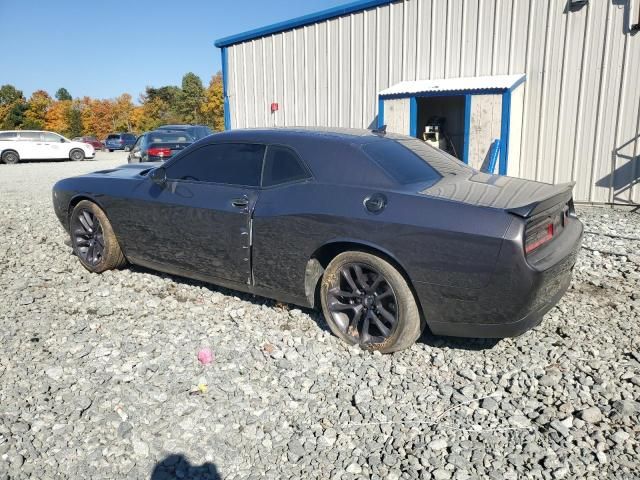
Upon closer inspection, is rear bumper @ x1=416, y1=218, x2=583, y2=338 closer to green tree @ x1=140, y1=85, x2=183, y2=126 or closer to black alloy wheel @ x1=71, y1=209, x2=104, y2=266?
black alloy wheel @ x1=71, y1=209, x2=104, y2=266

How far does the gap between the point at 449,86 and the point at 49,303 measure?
23.9 ft

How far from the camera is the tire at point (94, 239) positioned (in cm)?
529

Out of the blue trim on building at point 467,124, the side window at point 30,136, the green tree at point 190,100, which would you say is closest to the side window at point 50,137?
the side window at point 30,136

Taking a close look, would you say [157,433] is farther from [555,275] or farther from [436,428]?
[555,275]

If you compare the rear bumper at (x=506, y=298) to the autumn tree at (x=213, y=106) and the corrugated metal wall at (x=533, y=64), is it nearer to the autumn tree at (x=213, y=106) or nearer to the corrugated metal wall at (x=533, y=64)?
the corrugated metal wall at (x=533, y=64)

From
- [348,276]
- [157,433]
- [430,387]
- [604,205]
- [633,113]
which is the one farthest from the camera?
[604,205]

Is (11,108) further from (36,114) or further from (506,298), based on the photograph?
(506,298)

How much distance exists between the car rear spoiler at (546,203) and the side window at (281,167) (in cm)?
155

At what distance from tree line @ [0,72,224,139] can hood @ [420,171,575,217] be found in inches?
2615

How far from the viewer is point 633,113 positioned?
8.20 meters

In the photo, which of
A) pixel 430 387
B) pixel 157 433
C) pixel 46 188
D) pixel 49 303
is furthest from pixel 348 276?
pixel 46 188

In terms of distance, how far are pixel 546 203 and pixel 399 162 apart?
3.49 ft

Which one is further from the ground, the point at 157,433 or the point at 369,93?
the point at 369,93

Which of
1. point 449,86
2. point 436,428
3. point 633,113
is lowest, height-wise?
point 436,428
